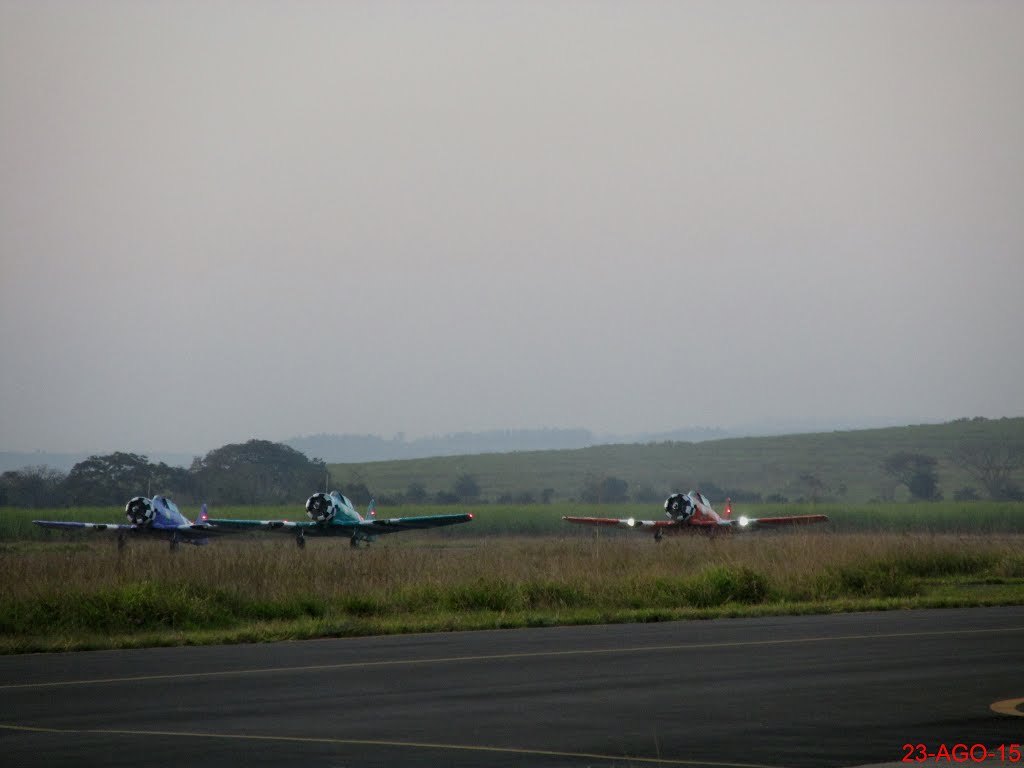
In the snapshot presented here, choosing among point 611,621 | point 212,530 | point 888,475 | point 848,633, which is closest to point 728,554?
point 611,621

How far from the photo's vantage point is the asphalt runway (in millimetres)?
9797

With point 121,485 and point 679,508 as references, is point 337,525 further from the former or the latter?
point 121,485

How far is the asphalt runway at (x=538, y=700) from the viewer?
9797 millimetres

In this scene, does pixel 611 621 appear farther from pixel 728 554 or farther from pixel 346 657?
pixel 728 554

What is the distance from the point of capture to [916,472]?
128m

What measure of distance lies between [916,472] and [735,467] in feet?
57.8

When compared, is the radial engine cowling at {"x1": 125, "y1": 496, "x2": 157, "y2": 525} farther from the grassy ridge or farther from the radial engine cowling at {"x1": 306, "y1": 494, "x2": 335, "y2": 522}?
the grassy ridge

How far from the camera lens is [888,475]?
130875 millimetres

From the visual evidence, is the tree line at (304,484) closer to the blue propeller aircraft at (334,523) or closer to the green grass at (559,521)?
the green grass at (559,521)

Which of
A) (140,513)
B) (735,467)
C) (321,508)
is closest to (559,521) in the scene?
(321,508)

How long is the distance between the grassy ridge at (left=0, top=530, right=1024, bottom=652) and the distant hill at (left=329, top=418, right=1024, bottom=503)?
93.8 m

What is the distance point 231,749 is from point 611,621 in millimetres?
11920

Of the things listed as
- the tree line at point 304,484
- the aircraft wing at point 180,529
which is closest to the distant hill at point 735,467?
the tree line at point 304,484

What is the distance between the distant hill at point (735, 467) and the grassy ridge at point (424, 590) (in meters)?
93.8
